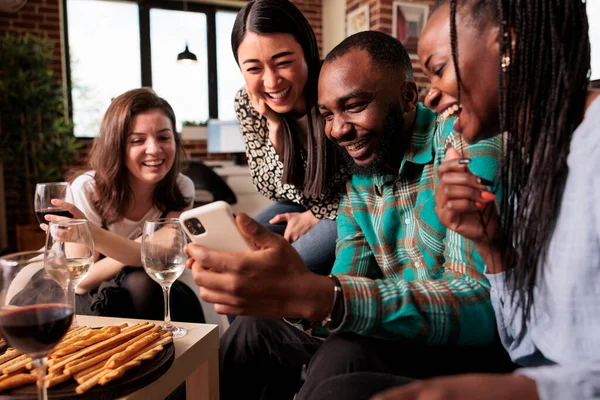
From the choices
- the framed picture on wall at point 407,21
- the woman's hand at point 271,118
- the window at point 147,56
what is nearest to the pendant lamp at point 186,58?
the window at point 147,56

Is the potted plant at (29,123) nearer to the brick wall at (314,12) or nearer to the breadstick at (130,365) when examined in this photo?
the brick wall at (314,12)

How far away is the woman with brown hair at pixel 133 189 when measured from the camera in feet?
5.62

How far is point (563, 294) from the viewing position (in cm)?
66

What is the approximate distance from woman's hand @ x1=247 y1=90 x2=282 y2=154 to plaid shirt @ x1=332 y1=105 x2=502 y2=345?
404 millimetres

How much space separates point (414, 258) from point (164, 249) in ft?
1.88

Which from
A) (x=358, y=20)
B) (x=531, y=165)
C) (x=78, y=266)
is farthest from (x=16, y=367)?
(x=358, y=20)

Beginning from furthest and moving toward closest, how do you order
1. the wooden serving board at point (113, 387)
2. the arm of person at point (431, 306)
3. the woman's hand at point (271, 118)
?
the woman's hand at point (271, 118), the arm of person at point (431, 306), the wooden serving board at point (113, 387)

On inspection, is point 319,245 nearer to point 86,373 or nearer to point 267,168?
point 267,168

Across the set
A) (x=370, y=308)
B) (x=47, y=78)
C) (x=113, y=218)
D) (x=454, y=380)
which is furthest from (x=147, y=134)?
(x=47, y=78)

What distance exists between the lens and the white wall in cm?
518

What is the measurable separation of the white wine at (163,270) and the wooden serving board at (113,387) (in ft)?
0.83

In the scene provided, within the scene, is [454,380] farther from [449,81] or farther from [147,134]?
[147,134]

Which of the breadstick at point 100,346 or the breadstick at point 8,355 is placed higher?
the breadstick at point 100,346

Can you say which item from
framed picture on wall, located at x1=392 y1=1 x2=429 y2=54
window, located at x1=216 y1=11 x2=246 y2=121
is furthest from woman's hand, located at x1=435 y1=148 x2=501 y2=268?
window, located at x1=216 y1=11 x2=246 y2=121
